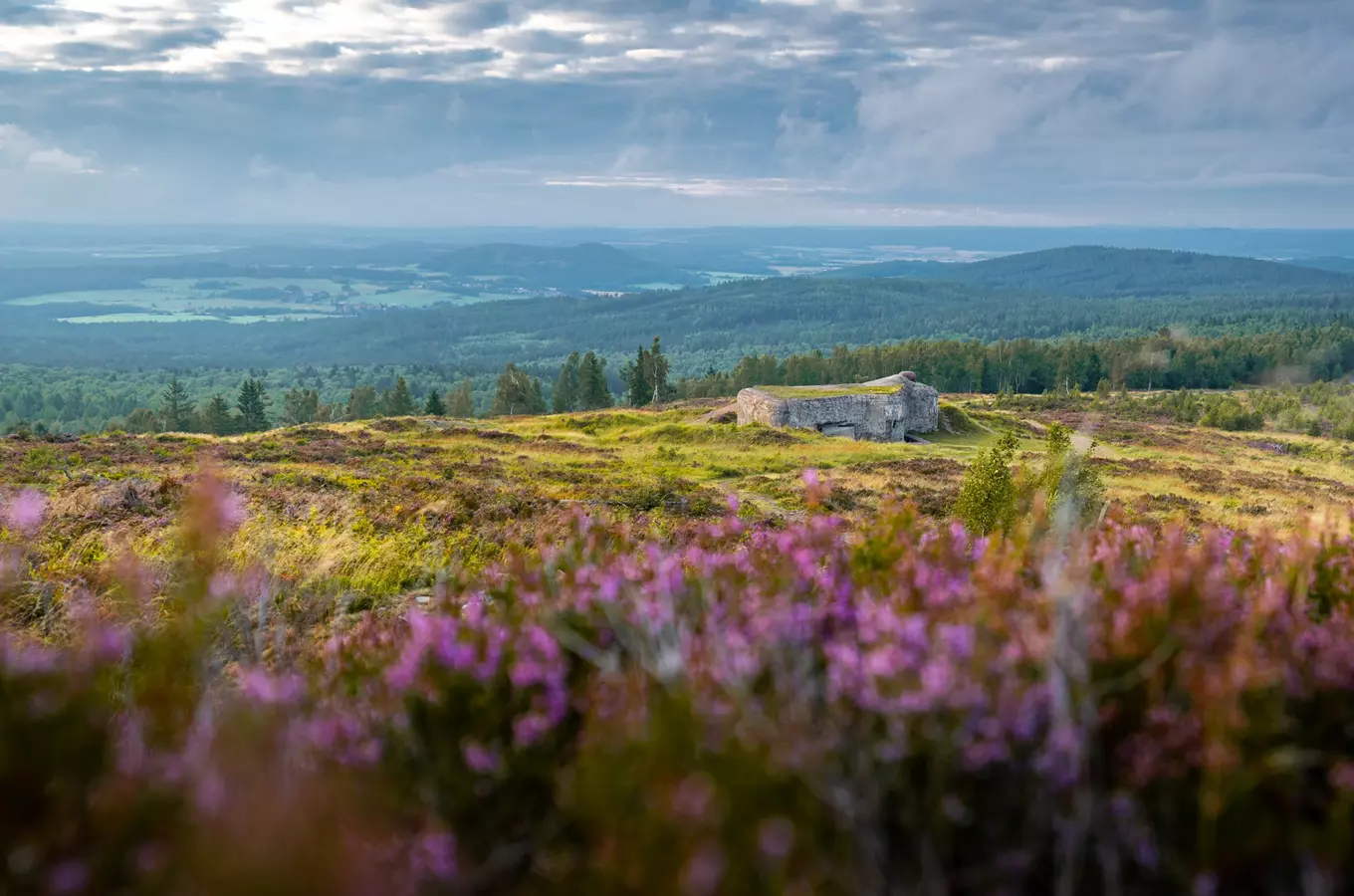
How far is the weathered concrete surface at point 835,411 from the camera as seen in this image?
1788 inches

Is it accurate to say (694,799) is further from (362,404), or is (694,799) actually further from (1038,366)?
(1038,366)

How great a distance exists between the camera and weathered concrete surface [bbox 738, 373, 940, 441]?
45.4 meters

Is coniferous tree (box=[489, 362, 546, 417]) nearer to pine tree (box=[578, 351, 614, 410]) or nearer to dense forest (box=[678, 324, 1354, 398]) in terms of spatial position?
pine tree (box=[578, 351, 614, 410])

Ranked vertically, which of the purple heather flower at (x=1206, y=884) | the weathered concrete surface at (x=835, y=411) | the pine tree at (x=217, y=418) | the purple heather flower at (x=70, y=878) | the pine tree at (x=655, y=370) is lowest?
the pine tree at (x=217, y=418)

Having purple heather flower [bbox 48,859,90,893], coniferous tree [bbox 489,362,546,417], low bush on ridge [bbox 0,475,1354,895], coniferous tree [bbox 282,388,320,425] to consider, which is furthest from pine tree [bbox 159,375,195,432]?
purple heather flower [bbox 48,859,90,893]

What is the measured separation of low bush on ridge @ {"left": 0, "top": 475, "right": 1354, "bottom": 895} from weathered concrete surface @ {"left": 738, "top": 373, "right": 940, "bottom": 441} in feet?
139

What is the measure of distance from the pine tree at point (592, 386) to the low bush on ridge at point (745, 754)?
276ft

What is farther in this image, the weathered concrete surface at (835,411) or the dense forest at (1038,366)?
the dense forest at (1038,366)

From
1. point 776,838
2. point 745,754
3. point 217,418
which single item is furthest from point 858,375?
point 776,838

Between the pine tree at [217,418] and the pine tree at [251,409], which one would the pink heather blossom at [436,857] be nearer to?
the pine tree at [251,409]

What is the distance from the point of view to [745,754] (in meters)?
2.08

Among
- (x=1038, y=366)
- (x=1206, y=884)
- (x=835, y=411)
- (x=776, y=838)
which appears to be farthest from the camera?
(x=1038, y=366)

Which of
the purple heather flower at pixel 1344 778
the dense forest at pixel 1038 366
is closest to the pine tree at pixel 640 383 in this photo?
the dense forest at pixel 1038 366

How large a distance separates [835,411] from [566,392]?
174 ft
